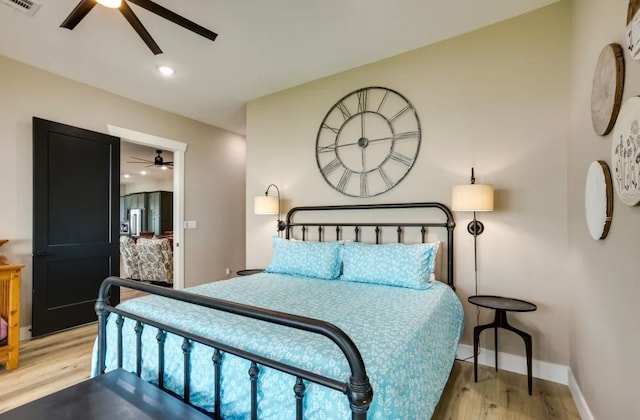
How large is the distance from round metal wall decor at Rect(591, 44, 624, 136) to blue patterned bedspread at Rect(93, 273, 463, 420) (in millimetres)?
1317

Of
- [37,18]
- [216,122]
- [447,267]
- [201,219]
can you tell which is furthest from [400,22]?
[201,219]

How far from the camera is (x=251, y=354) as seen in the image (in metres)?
1.17

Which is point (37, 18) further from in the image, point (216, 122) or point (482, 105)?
point (482, 105)

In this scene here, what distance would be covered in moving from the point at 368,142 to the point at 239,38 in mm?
1521

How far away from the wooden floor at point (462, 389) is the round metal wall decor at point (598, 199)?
117 cm

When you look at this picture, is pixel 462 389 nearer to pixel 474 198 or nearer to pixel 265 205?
pixel 474 198

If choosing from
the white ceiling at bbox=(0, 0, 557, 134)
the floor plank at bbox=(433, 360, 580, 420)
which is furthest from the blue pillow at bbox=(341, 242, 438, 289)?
the white ceiling at bbox=(0, 0, 557, 134)

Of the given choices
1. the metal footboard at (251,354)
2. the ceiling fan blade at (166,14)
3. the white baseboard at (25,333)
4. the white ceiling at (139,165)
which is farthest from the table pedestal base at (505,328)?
the white ceiling at (139,165)

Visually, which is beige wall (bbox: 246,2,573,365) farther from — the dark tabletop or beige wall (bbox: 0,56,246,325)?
beige wall (bbox: 0,56,246,325)

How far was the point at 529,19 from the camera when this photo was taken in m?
2.41

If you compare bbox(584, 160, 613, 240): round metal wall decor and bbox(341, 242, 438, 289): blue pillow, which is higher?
bbox(584, 160, 613, 240): round metal wall decor

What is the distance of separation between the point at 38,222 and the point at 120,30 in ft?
6.81

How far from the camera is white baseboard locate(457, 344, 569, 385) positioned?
2.26 metres

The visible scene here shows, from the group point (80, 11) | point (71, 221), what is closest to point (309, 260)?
Answer: point (80, 11)
